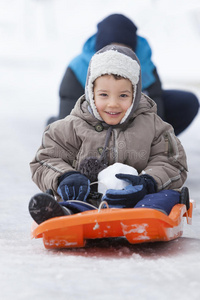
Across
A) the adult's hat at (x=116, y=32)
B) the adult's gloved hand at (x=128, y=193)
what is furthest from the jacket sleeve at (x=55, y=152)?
the adult's hat at (x=116, y=32)

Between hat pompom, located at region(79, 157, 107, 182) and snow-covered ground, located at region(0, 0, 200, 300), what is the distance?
316 mm

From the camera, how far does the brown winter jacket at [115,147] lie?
7.05 ft

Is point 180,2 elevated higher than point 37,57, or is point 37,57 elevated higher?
point 180,2

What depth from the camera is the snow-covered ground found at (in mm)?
1371

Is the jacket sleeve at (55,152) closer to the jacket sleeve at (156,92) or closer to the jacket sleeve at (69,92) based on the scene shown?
the jacket sleeve at (69,92)

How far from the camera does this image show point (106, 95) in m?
2.15

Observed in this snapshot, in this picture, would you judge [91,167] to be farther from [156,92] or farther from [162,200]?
[156,92]

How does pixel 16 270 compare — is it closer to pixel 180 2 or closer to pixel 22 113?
pixel 22 113

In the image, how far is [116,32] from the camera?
347 cm

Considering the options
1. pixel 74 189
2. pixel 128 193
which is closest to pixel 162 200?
pixel 128 193

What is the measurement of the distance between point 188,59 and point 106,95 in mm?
9011

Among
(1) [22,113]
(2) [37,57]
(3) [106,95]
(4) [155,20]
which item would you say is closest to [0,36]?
(2) [37,57]

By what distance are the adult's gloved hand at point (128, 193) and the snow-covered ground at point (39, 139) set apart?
16 centimetres

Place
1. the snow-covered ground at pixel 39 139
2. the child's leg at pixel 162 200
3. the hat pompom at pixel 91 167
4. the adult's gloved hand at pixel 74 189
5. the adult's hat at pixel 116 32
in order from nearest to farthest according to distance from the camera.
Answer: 1. the snow-covered ground at pixel 39 139
2. the child's leg at pixel 162 200
3. the adult's gloved hand at pixel 74 189
4. the hat pompom at pixel 91 167
5. the adult's hat at pixel 116 32
